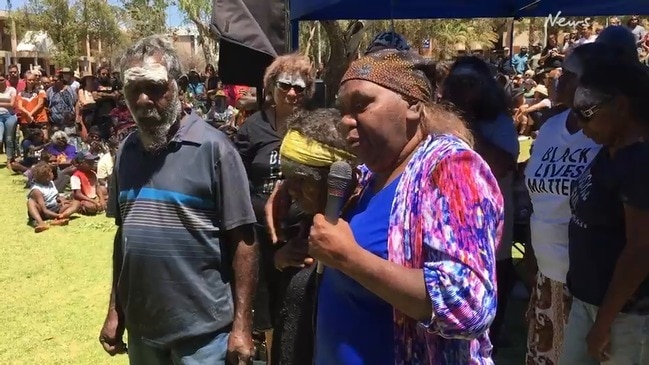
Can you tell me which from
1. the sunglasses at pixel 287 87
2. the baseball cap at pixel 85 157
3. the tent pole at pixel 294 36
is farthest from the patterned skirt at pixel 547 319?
the baseball cap at pixel 85 157

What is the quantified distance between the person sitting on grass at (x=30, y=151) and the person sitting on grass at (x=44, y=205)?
3919 millimetres

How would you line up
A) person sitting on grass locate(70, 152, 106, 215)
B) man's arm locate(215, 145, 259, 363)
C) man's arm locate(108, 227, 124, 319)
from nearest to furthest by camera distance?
man's arm locate(215, 145, 259, 363) < man's arm locate(108, 227, 124, 319) < person sitting on grass locate(70, 152, 106, 215)

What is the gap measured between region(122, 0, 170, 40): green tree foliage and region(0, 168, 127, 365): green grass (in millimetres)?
26797

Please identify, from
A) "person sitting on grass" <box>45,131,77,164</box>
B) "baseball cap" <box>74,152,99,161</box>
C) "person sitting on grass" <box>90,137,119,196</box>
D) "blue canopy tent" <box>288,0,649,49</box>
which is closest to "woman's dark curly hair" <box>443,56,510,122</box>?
"blue canopy tent" <box>288,0,649,49</box>

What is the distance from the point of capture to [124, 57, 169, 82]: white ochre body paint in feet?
7.92

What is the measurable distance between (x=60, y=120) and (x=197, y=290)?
1278cm

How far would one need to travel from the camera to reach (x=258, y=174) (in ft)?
12.0

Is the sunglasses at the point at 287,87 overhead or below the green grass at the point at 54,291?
overhead

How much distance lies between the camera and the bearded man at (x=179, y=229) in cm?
Answer: 245

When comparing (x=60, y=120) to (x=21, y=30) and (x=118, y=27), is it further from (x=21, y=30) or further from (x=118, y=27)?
(x=21, y=30)

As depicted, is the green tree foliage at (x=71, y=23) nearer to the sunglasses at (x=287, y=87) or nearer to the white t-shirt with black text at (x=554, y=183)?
the sunglasses at (x=287, y=87)

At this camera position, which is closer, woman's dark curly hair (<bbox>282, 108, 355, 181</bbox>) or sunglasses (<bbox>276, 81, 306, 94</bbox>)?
woman's dark curly hair (<bbox>282, 108, 355, 181</bbox>)

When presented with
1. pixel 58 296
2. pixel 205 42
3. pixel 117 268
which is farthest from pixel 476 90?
pixel 205 42

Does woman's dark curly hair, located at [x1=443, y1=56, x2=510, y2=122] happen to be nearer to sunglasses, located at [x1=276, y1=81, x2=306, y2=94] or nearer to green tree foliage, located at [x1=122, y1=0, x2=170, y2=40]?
sunglasses, located at [x1=276, y1=81, x2=306, y2=94]
